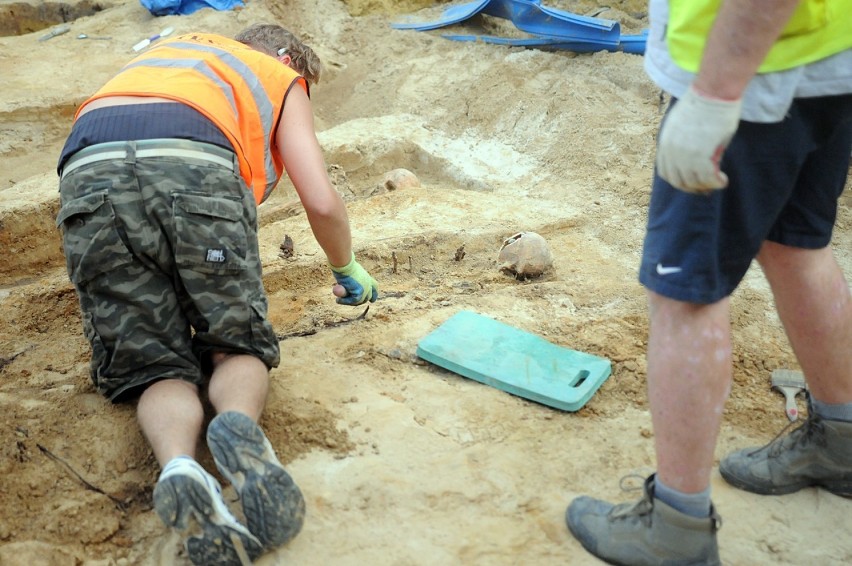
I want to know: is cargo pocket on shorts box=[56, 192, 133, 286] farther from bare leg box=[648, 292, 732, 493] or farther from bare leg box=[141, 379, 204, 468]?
bare leg box=[648, 292, 732, 493]

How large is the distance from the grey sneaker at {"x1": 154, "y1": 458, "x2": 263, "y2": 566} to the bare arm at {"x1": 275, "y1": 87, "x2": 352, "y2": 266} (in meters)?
0.90

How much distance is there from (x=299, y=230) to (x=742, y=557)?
2.88 m

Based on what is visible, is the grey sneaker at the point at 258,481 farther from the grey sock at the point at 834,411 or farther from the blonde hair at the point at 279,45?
the blonde hair at the point at 279,45

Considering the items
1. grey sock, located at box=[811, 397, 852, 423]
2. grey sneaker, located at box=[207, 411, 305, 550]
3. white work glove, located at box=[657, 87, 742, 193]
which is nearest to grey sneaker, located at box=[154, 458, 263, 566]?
grey sneaker, located at box=[207, 411, 305, 550]

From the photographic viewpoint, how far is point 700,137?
1.41 m

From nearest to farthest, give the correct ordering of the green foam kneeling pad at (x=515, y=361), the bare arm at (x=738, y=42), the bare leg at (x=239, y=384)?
the bare arm at (x=738, y=42)
the bare leg at (x=239, y=384)
the green foam kneeling pad at (x=515, y=361)

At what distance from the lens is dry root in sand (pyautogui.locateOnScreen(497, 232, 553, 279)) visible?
3.50 m

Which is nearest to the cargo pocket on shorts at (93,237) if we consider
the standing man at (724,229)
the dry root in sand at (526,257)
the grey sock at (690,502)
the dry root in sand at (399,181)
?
the standing man at (724,229)

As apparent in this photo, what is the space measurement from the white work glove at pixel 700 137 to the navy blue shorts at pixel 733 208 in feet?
0.27

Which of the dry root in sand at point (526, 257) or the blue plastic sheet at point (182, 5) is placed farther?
the blue plastic sheet at point (182, 5)

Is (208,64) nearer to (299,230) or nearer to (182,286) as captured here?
(182,286)

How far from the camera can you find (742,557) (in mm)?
1839

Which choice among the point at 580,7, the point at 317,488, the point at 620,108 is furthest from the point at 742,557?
the point at 580,7

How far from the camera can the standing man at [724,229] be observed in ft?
4.62
